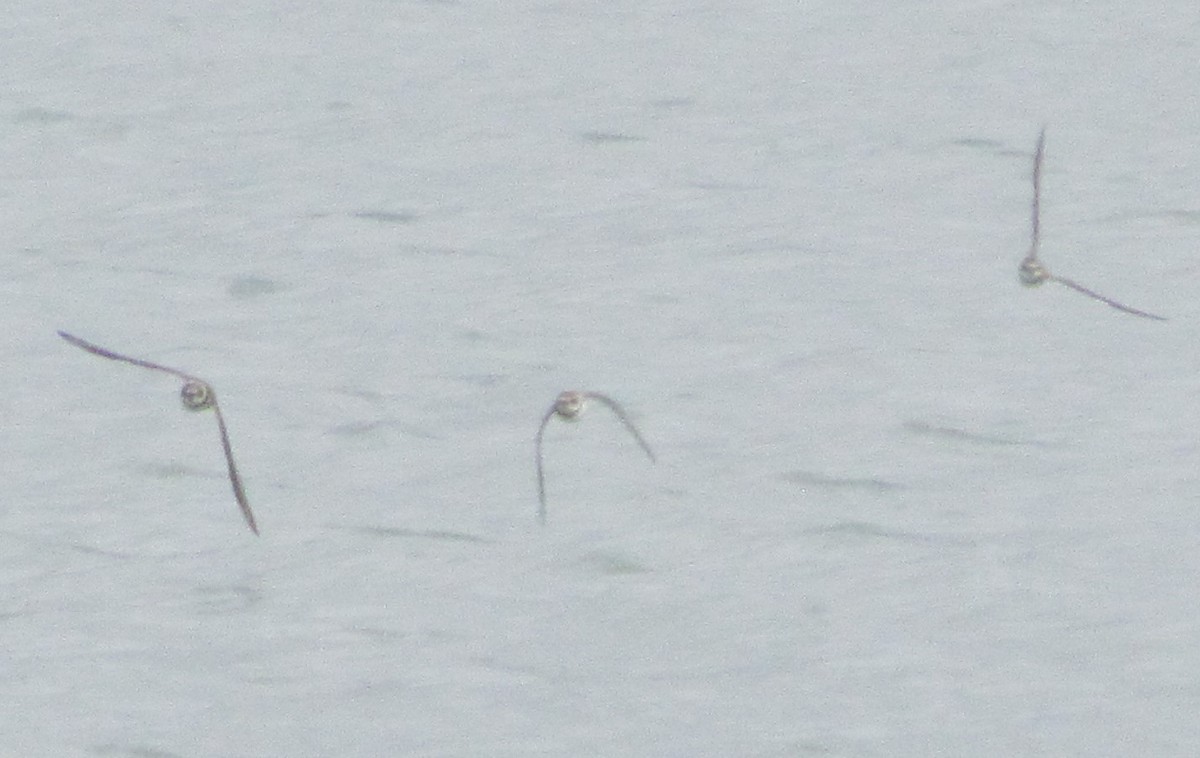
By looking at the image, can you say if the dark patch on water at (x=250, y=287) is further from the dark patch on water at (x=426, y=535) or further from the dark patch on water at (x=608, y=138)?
the dark patch on water at (x=426, y=535)

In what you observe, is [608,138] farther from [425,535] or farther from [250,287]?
[425,535]

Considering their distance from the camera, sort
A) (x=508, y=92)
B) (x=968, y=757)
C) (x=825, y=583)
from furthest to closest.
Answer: (x=508, y=92) < (x=825, y=583) < (x=968, y=757)

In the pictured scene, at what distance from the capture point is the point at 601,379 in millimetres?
10500

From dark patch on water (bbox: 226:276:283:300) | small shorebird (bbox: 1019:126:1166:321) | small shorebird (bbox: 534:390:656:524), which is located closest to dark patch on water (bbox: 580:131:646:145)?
dark patch on water (bbox: 226:276:283:300)

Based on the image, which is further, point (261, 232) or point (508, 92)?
point (508, 92)

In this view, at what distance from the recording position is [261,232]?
38.8 ft

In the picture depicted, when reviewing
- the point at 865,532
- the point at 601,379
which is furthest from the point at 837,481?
the point at 601,379

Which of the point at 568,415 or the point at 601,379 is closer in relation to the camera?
the point at 568,415

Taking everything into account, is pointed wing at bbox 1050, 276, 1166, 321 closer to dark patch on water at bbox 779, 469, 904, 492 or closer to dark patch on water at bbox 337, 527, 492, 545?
dark patch on water at bbox 779, 469, 904, 492

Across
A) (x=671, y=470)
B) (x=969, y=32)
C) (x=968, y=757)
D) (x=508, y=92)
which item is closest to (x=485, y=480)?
(x=671, y=470)

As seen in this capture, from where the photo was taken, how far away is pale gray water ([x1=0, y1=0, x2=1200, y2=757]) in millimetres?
8273

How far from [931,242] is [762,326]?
3.32 feet

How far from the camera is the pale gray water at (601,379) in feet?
27.1

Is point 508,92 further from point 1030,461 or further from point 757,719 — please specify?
point 757,719
